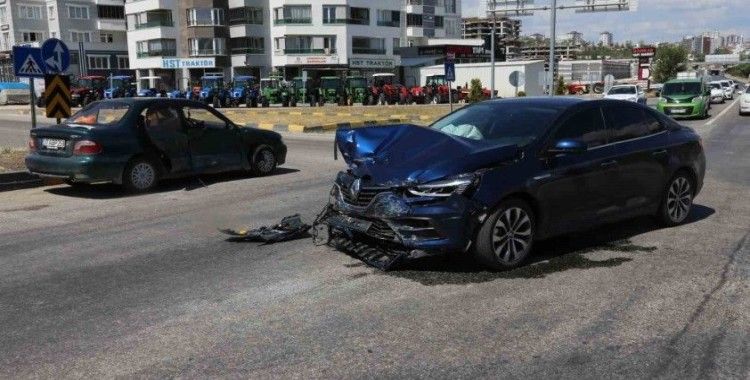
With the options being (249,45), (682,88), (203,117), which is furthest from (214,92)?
(203,117)

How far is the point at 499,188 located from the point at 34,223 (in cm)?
597

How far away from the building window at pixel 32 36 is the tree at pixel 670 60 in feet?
279

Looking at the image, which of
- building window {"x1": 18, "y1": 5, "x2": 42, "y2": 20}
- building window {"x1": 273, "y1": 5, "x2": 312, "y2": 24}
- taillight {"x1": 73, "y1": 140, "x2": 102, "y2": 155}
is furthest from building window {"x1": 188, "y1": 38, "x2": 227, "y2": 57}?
taillight {"x1": 73, "y1": 140, "x2": 102, "y2": 155}

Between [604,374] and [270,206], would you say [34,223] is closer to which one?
[270,206]

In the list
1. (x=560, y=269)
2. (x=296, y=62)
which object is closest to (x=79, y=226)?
(x=560, y=269)

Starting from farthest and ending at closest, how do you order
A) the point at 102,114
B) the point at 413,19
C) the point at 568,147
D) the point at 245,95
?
1. the point at 413,19
2. the point at 245,95
3. the point at 102,114
4. the point at 568,147

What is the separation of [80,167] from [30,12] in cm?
7938

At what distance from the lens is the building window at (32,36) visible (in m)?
78.4

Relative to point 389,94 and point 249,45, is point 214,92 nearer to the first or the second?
point 389,94

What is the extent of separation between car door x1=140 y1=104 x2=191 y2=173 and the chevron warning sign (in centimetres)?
340

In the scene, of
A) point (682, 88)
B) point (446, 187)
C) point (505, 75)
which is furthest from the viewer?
point (505, 75)

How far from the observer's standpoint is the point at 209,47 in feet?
227

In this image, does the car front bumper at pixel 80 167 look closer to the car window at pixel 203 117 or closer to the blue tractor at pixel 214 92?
the car window at pixel 203 117

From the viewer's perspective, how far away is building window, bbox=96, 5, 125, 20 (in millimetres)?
79125
